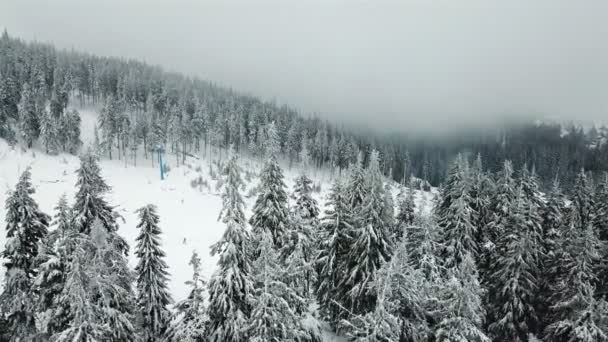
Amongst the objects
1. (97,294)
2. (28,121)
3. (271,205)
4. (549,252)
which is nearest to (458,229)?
(549,252)

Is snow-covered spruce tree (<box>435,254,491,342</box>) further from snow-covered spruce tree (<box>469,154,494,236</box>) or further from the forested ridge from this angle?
the forested ridge

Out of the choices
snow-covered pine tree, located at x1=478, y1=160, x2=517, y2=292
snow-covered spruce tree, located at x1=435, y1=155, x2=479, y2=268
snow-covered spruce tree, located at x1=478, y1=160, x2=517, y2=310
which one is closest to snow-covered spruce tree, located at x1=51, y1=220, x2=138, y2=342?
snow-covered spruce tree, located at x1=435, y1=155, x2=479, y2=268

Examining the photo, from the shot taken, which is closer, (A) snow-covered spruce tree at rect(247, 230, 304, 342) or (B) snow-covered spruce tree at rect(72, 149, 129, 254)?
(A) snow-covered spruce tree at rect(247, 230, 304, 342)

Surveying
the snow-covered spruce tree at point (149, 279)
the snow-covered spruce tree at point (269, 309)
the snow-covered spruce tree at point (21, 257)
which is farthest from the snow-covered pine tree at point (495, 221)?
the snow-covered spruce tree at point (21, 257)

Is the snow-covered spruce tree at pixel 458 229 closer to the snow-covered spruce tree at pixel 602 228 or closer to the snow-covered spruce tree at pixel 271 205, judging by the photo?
the snow-covered spruce tree at pixel 602 228

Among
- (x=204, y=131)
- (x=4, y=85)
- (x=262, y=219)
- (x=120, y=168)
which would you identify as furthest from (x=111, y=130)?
(x=262, y=219)

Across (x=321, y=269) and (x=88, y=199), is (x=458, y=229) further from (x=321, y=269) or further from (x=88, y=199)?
(x=88, y=199)
